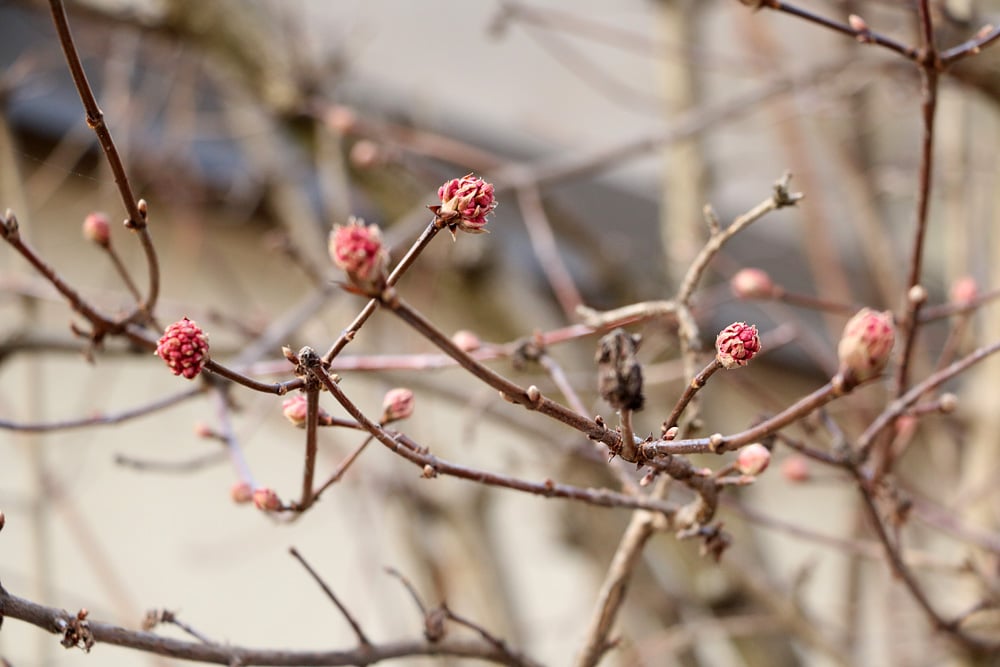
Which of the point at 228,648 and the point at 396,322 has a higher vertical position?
the point at 396,322

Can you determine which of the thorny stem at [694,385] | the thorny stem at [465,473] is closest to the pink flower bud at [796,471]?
the thorny stem at [465,473]

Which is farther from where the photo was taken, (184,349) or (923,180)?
(923,180)

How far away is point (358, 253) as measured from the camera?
18 cm

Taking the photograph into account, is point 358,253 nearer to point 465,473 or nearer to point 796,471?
point 465,473

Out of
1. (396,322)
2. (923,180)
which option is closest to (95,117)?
(923,180)

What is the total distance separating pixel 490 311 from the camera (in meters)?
0.98

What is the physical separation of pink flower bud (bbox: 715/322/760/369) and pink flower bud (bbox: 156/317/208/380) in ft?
0.42

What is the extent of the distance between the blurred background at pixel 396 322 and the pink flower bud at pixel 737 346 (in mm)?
288

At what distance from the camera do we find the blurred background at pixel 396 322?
2.43ft

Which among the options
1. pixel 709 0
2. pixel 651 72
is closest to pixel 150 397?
pixel 709 0

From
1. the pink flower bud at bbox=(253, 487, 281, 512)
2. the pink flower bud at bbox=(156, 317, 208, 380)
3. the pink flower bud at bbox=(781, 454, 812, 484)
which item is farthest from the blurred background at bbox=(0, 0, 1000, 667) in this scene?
the pink flower bud at bbox=(156, 317, 208, 380)

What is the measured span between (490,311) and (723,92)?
3.79 ft

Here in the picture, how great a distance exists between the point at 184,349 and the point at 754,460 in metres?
0.18

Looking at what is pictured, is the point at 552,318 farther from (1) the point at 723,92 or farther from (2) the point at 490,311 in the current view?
(1) the point at 723,92
